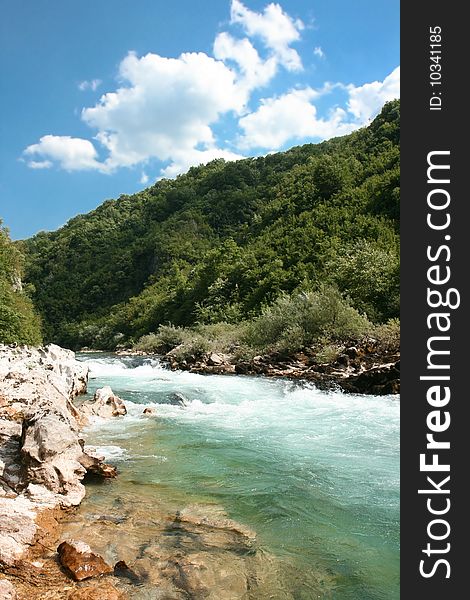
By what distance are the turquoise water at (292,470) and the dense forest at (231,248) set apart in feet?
28.5

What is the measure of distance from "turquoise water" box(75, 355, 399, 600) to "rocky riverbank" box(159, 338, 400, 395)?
0.93 metres

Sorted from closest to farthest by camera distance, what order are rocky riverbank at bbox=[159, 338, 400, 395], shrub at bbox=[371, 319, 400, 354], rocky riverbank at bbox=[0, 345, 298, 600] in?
rocky riverbank at bbox=[0, 345, 298, 600], rocky riverbank at bbox=[159, 338, 400, 395], shrub at bbox=[371, 319, 400, 354]

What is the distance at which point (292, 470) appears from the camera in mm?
7859

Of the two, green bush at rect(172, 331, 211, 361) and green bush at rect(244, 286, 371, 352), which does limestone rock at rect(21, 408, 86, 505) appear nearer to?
green bush at rect(244, 286, 371, 352)

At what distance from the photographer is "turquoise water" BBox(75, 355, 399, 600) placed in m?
4.96

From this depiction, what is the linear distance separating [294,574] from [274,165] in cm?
8047

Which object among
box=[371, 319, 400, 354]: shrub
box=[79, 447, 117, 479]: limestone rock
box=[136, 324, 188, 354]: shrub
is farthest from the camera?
box=[136, 324, 188, 354]: shrub

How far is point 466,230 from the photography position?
3910mm

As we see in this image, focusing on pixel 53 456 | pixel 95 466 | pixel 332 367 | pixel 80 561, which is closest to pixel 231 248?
pixel 332 367

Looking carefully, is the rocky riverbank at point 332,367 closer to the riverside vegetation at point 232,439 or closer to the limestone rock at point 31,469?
the riverside vegetation at point 232,439

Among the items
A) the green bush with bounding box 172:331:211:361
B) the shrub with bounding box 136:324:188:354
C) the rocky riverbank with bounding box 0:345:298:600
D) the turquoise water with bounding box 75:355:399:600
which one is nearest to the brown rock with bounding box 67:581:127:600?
the rocky riverbank with bounding box 0:345:298:600

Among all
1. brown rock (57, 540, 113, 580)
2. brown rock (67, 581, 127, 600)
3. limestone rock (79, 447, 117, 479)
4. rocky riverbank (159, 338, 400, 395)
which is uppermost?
rocky riverbank (159, 338, 400, 395)

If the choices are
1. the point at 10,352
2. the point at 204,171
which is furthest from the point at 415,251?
the point at 204,171

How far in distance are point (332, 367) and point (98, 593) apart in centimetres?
1479
